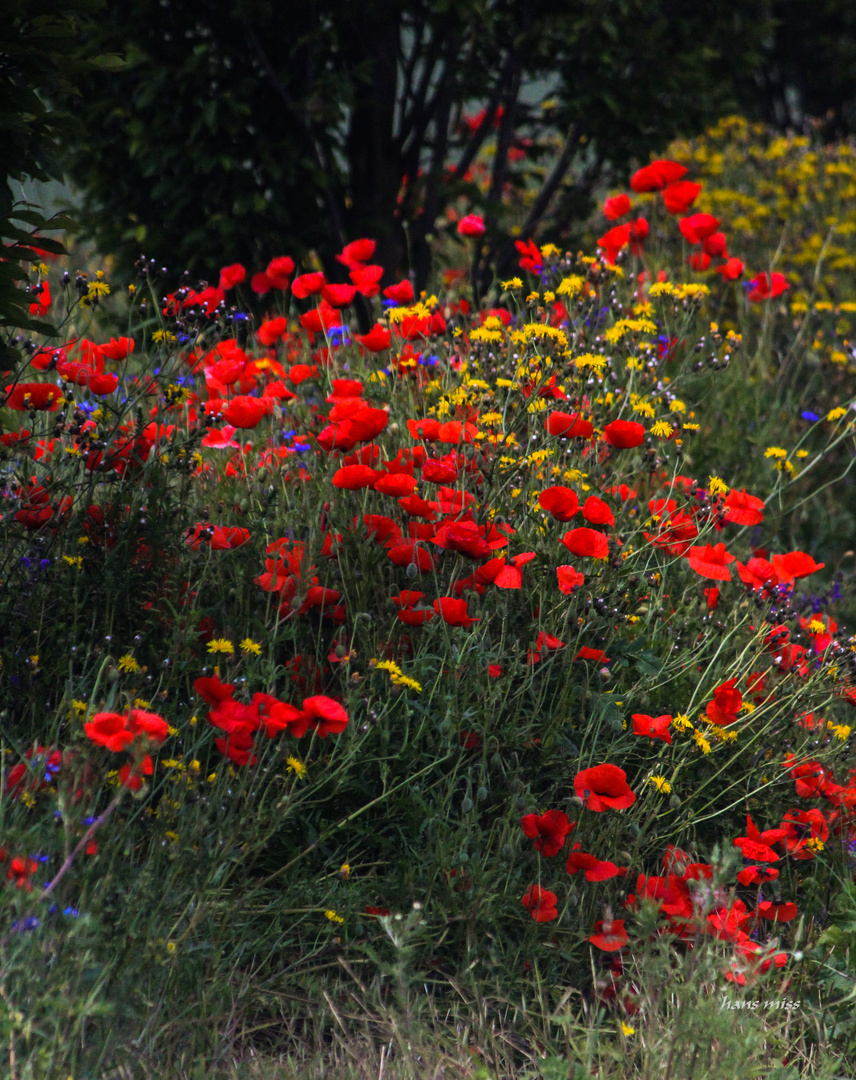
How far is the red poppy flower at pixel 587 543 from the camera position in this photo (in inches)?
95.7

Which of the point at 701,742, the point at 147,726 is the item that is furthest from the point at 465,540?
the point at 147,726

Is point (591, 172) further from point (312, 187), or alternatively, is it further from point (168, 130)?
point (168, 130)

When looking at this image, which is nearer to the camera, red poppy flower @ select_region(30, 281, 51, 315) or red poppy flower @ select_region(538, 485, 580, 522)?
red poppy flower @ select_region(538, 485, 580, 522)

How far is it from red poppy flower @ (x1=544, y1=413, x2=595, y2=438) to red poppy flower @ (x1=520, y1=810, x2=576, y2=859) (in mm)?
886

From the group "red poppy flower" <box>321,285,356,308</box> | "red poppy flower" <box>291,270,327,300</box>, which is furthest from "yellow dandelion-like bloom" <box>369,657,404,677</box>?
"red poppy flower" <box>291,270,327,300</box>

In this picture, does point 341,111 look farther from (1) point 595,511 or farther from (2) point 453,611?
(2) point 453,611

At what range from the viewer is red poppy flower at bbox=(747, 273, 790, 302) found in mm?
4246

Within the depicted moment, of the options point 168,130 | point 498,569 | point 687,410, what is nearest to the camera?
point 498,569

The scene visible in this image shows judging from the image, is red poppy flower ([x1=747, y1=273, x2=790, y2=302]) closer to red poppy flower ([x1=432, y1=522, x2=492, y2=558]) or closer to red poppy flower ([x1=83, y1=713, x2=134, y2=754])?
red poppy flower ([x1=432, y1=522, x2=492, y2=558])

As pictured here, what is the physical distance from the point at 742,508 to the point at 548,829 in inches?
40.2

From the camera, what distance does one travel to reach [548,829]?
7.96 ft

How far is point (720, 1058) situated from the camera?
1.89 meters

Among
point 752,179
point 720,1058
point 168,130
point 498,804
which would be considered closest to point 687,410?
point 498,804

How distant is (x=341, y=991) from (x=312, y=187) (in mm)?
3640
